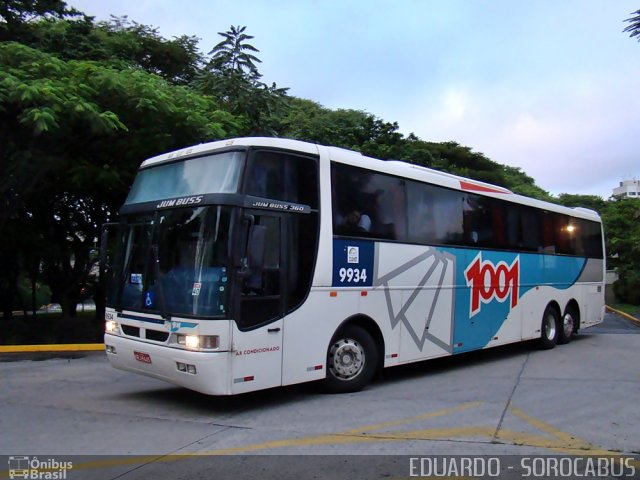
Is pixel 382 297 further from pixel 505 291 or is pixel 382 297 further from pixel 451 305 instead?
pixel 505 291

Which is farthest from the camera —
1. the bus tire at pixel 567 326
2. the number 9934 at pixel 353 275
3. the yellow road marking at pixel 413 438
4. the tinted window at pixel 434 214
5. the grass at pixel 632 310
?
the grass at pixel 632 310

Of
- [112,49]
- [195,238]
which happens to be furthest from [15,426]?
[112,49]

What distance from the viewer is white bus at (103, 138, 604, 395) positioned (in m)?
Result: 6.39

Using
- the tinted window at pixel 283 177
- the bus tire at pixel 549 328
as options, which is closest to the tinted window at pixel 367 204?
the tinted window at pixel 283 177

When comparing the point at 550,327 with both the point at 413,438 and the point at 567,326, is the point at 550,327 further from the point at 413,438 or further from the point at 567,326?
the point at 413,438

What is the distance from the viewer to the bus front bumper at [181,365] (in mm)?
6188

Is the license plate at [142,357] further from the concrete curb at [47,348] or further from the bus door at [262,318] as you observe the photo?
the concrete curb at [47,348]

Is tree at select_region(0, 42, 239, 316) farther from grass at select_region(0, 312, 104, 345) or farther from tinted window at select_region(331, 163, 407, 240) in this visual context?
tinted window at select_region(331, 163, 407, 240)

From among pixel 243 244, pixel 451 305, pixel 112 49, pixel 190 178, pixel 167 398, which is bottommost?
pixel 167 398

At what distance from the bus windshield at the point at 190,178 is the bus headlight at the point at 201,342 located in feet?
5.54

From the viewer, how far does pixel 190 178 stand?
709cm

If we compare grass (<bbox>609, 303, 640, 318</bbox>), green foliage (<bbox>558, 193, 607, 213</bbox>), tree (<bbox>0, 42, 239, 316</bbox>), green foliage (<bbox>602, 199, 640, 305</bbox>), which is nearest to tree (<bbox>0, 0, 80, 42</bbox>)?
tree (<bbox>0, 42, 239, 316</bbox>)

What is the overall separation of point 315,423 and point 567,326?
9603mm

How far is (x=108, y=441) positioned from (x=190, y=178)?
10.5ft
